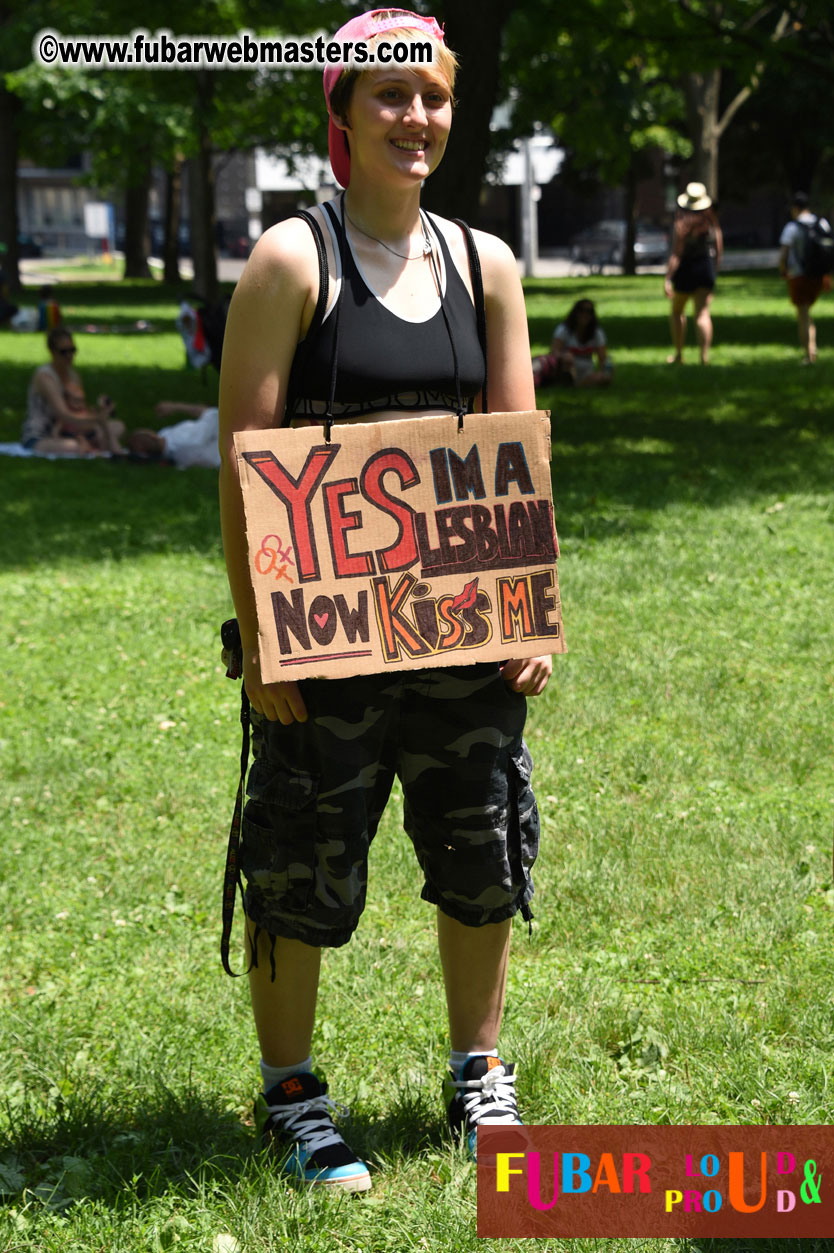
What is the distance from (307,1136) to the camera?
9.42 feet

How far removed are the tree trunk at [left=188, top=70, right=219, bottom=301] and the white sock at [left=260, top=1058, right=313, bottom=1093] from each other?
83.8ft

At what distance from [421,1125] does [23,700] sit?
Result: 3.55m

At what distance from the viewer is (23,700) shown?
6055 millimetres

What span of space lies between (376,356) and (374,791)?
2.86 feet

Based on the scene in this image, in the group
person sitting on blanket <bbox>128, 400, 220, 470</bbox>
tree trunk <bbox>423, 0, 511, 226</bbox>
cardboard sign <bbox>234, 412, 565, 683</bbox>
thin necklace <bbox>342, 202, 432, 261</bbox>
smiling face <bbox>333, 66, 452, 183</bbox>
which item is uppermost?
tree trunk <bbox>423, 0, 511, 226</bbox>

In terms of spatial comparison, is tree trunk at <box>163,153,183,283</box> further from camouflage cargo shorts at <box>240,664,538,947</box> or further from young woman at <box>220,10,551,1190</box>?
camouflage cargo shorts at <box>240,664,538,947</box>

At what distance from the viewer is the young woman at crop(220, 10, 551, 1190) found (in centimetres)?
251

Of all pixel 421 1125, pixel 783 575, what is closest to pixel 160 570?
pixel 783 575

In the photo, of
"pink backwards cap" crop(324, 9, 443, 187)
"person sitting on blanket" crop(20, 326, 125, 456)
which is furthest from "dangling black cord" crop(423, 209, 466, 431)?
"person sitting on blanket" crop(20, 326, 125, 456)

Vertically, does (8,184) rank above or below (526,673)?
above

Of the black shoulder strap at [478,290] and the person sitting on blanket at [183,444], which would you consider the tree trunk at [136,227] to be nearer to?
the person sitting on blanket at [183,444]

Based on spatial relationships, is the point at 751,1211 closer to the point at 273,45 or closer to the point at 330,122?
the point at 330,122

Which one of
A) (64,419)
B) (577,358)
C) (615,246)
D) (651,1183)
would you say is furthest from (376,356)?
(615,246)

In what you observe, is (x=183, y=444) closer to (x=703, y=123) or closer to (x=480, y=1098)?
(x=480, y=1098)
